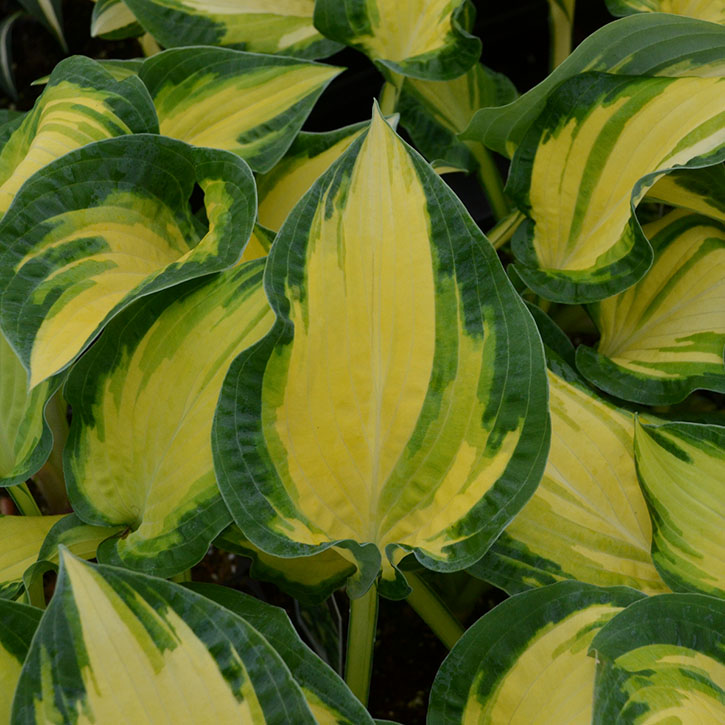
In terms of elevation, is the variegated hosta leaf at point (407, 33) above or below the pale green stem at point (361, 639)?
above

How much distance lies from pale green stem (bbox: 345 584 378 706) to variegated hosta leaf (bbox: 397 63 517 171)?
51cm

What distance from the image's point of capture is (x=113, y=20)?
3.24 feet

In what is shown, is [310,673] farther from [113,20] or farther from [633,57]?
[113,20]

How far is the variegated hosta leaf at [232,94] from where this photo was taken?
741mm

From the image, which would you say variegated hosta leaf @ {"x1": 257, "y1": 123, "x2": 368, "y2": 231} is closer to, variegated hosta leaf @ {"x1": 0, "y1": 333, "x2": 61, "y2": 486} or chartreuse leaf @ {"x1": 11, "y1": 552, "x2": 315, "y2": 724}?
variegated hosta leaf @ {"x1": 0, "y1": 333, "x2": 61, "y2": 486}

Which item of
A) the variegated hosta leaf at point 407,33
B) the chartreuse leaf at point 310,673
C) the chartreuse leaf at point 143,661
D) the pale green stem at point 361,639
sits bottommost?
the pale green stem at point 361,639

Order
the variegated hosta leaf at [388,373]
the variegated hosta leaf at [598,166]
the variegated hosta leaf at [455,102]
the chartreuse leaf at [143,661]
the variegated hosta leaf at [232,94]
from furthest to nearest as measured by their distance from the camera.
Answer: the variegated hosta leaf at [455,102], the variegated hosta leaf at [232,94], the variegated hosta leaf at [598,166], the variegated hosta leaf at [388,373], the chartreuse leaf at [143,661]

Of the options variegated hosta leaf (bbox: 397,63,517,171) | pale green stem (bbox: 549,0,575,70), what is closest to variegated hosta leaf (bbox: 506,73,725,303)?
variegated hosta leaf (bbox: 397,63,517,171)

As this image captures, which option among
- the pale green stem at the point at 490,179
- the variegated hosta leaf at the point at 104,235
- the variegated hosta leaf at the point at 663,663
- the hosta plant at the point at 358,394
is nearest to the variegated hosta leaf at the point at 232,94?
the hosta plant at the point at 358,394

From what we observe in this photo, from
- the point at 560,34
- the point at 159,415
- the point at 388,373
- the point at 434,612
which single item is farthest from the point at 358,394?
the point at 560,34

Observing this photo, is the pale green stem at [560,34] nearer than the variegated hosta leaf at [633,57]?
No

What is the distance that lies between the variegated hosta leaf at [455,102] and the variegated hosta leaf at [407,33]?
0.10 meters

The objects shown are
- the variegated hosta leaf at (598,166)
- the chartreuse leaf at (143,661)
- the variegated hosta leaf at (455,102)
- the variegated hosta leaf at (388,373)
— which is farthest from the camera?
the variegated hosta leaf at (455,102)

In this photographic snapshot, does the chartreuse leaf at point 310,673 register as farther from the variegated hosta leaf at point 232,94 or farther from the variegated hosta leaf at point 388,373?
the variegated hosta leaf at point 232,94
